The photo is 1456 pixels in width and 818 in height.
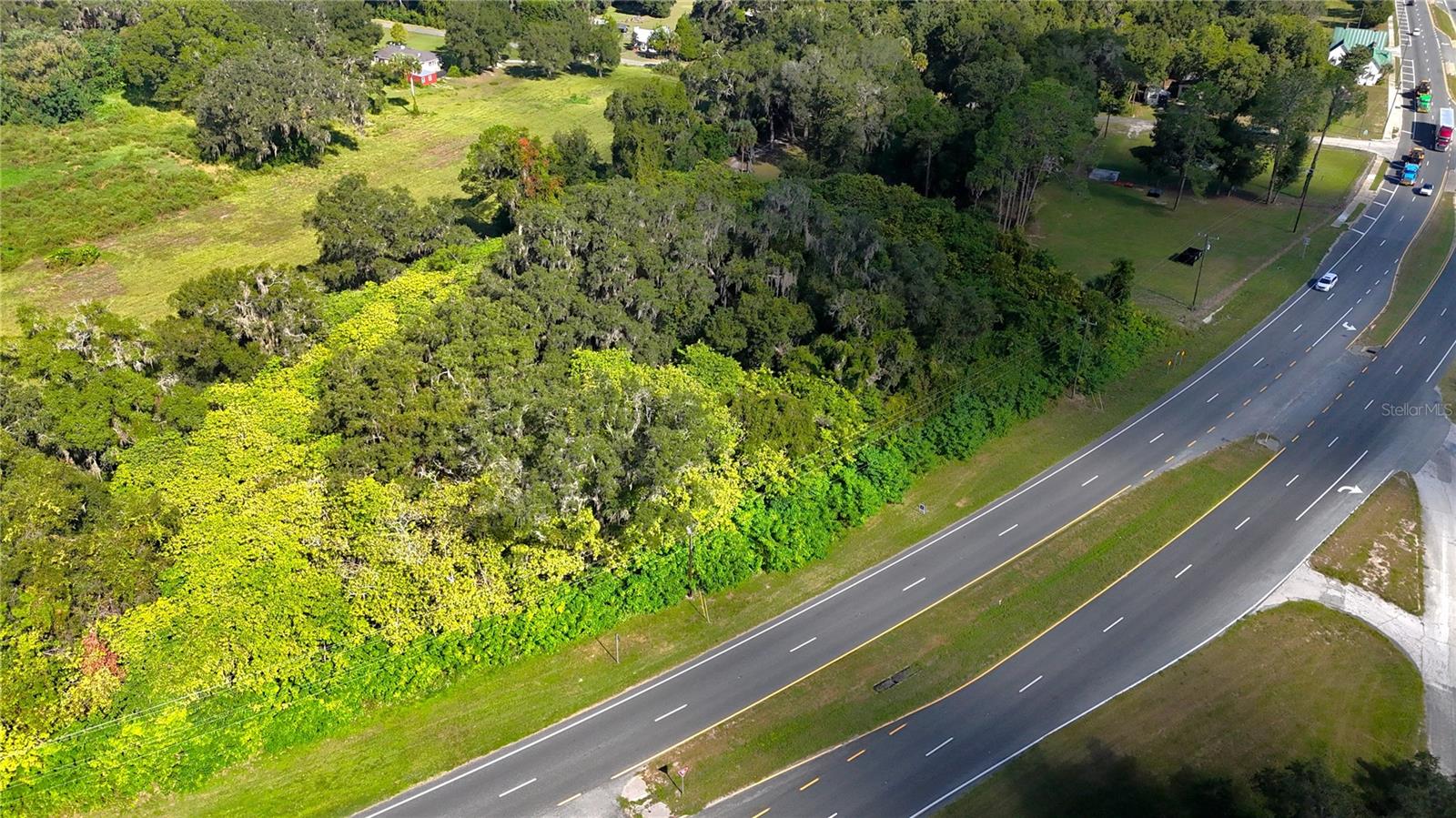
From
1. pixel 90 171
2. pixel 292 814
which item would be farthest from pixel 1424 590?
pixel 90 171

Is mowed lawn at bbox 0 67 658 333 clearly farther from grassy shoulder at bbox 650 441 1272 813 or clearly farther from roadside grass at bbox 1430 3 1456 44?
roadside grass at bbox 1430 3 1456 44

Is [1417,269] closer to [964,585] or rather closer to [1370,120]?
[1370,120]

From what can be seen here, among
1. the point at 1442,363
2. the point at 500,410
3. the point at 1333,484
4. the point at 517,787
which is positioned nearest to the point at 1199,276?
the point at 1442,363

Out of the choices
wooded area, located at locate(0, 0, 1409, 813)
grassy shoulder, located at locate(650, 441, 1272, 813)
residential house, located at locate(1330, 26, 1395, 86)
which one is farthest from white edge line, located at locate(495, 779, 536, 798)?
residential house, located at locate(1330, 26, 1395, 86)

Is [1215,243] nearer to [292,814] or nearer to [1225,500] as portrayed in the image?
[1225,500]

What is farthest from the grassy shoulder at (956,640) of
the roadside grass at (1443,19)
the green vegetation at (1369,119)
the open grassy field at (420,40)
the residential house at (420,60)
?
the roadside grass at (1443,19)

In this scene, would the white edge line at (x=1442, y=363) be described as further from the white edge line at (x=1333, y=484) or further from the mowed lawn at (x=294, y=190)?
the mowed lawn at (x=294, y=190)
